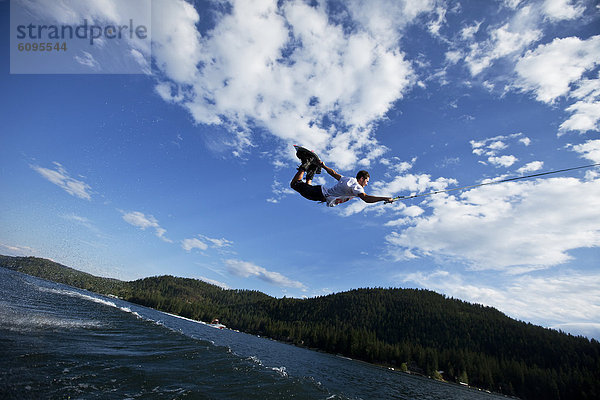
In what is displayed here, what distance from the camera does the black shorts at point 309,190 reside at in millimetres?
11233

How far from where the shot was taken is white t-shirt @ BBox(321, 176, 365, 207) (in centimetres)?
989

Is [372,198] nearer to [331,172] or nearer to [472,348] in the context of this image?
[331,172]

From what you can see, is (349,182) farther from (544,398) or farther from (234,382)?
(544,398)

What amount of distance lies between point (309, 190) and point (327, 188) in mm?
812

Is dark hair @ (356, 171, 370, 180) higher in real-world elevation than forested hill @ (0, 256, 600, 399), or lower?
higher

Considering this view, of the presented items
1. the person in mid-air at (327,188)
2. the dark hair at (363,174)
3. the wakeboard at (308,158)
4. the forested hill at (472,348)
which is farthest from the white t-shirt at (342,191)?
the forested hill at (472,348)

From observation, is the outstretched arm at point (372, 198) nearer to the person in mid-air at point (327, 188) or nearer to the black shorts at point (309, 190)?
the person in mid-air at point (327, 188)

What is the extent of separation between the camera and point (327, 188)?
432 inches

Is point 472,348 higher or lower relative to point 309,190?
lower

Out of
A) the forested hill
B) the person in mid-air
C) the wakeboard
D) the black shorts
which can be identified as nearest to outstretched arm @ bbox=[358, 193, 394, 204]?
the person in mid-air

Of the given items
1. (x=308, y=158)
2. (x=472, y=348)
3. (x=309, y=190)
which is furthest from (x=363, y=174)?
(x=472, y=348)

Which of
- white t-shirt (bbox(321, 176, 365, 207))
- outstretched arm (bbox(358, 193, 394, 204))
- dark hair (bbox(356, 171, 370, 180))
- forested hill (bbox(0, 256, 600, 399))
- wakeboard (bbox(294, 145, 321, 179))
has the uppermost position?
wakeboard (bbox(294, 145, 321, 179))

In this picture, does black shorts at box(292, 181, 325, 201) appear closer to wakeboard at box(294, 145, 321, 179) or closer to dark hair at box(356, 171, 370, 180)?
wakeboard at box(294, 145, 321, 179)

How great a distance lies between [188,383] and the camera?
1396cm
